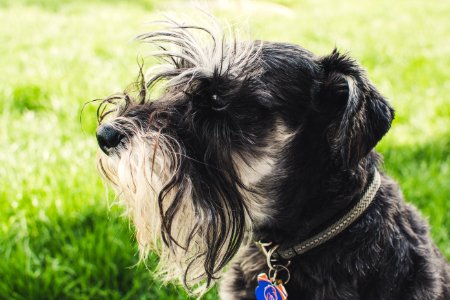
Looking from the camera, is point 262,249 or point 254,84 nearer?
point 254,84

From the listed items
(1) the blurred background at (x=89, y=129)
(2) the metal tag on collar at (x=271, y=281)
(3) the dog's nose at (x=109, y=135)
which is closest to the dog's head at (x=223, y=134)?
(3) the dog's nose at (x=109, y=135)

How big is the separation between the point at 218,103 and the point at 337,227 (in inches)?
32.1

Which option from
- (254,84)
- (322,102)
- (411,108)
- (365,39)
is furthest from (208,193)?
(365,39)

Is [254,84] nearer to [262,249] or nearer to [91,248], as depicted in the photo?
[262,249]

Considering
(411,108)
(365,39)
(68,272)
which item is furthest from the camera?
(365,39)

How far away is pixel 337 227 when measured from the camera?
2664mm

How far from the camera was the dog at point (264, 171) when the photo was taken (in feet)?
8.18

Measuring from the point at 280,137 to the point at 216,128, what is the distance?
0.32 metres

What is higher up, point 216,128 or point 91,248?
point 216,128

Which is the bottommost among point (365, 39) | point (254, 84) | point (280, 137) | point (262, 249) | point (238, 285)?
point (365, 39)

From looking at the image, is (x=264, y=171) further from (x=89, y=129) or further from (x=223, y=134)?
(x=89, y=129)

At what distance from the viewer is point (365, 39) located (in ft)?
31.0

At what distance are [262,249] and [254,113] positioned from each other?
786 millimetres

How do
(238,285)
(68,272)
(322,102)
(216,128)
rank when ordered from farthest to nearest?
(68,272) < (238,285) < (322,102) < (216,128)
